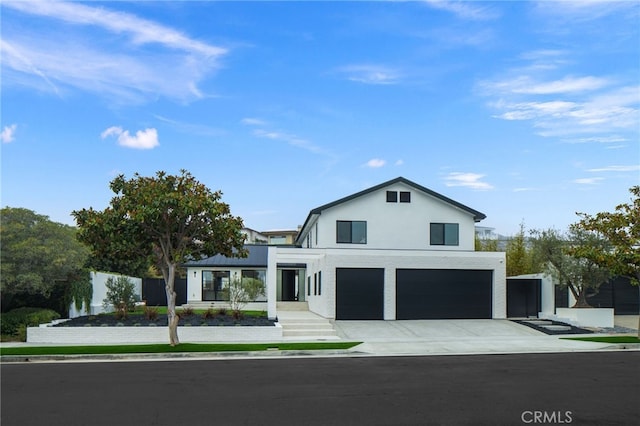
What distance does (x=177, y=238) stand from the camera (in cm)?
2209

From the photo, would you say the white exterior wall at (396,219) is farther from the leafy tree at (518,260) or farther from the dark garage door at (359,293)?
the leafy tree at (518,260)

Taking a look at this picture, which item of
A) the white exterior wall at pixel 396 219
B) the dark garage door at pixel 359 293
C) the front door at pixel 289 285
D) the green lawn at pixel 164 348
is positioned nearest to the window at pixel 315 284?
the white exterior wall at pixel 396 219

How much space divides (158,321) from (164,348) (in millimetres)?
5288

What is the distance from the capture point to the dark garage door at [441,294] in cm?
3050

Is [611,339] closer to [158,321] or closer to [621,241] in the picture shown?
[621,241]

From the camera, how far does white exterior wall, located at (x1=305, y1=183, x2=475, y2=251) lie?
33.2m

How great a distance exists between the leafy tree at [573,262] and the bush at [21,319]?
75.4 ft

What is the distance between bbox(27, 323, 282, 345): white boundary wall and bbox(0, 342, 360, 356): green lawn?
1.77 m

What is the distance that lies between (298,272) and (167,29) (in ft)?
82.3

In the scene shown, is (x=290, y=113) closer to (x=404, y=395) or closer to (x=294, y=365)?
(x=294, y=365)

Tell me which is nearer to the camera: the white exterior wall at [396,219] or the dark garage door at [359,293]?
the dark garage door at [359,293]

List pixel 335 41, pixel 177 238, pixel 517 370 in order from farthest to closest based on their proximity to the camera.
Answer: pixel 335 41 < pixel 177 238 < pixel 517 370

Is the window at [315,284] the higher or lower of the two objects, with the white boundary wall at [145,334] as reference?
higher

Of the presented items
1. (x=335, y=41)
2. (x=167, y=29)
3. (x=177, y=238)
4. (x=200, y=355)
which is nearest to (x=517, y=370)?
(x=200, y=355)
